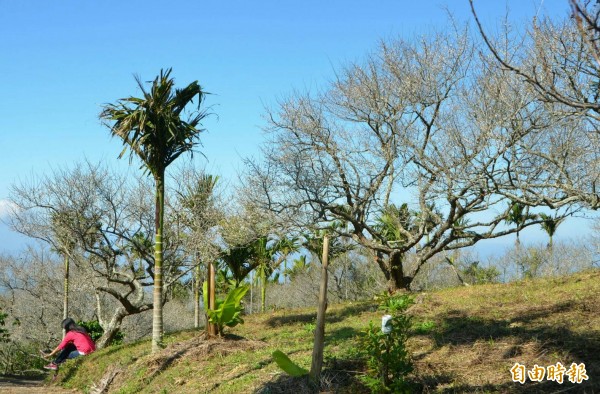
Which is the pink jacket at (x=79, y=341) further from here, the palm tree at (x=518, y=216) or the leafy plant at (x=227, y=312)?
the palm tree at (x=518, y=216)

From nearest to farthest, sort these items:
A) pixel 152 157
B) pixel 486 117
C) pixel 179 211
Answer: pixel 486 117 → pixel 152 157 → pixel 179 211

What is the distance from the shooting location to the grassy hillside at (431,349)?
7.15 m

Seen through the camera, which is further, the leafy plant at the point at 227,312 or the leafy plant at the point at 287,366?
the leafy plant at the point at 227,312

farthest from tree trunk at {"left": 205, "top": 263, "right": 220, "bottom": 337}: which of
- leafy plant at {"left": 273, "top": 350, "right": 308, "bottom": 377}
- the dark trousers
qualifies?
the dark trousers

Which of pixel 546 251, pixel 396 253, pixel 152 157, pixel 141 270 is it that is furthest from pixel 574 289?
pixel 546 251

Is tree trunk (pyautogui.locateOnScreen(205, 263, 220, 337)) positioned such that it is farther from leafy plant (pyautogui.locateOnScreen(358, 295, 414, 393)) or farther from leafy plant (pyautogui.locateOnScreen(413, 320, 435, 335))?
leafy plant (pyautogui.locateOnScreen(358, 295, 414, 393))

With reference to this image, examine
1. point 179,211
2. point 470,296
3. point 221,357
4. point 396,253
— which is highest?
point 179,211

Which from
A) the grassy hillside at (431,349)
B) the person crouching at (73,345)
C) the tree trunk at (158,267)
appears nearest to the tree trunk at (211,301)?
the grassy hillside at (431,349)

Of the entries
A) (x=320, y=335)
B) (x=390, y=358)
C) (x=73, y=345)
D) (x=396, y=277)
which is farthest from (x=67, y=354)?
(x=390, y=358)

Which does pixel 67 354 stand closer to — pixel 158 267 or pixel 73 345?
pixel 73 345

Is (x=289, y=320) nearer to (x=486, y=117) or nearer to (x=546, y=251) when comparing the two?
(x=486, y=117)

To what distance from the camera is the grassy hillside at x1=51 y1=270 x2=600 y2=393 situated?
7.15 m

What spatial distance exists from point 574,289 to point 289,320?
672cm

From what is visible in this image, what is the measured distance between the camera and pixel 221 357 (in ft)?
36.7
